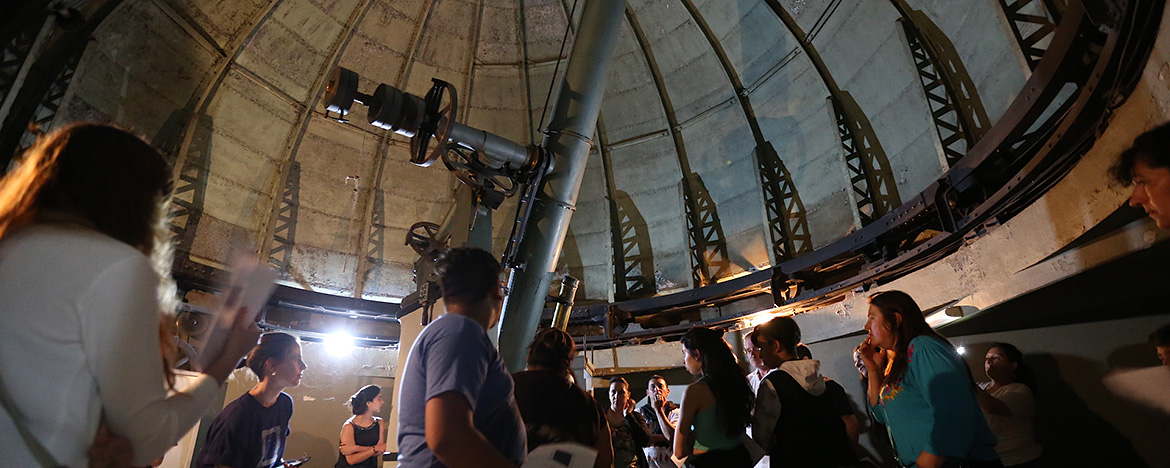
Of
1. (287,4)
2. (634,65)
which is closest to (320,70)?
(287,4)

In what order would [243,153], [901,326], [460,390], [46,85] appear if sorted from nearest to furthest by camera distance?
[460,390] → [901,326] → [46,85] → [243,153]

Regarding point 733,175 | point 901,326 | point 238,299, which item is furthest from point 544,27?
point 238,299

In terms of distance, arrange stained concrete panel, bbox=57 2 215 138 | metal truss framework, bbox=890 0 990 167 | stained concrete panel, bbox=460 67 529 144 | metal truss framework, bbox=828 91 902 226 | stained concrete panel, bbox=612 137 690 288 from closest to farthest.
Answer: metal truss framework, bbox=890 0 990 167 → stained concrete panel, bbox=57 2 215 138 → metal truss framework, bbox=828 91 902 226 → stained concrete panel, bbox=612 137 690 288 → stained concrete panel, bbox=460 67 529 144

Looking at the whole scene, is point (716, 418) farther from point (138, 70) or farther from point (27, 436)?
point (138, 70)

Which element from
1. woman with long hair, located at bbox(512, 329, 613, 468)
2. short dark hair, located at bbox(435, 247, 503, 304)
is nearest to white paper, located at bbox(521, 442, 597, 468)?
short dark hair, located at bbox(435, 247, 503, 304)

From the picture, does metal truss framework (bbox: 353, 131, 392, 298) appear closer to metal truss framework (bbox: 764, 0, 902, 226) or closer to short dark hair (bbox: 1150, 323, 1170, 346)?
metal truss framework (bbox: 764, 0, 902, 226)

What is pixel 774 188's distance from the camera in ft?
31.4

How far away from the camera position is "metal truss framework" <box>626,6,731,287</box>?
10.3 m

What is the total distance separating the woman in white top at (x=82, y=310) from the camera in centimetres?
100

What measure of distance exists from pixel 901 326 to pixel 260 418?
3914 millimetres

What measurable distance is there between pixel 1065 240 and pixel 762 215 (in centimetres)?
538

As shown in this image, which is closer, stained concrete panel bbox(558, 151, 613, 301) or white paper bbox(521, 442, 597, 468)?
white paper bbox(521, 442, 597, 468)

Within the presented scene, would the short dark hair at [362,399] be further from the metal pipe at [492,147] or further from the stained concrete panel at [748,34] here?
the stained concrete panel at [748,34]

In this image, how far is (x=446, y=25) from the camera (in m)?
11.0
